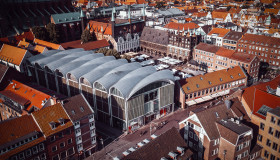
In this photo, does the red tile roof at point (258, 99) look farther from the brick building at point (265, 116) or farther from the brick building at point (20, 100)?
the brick building at point (20, 100)

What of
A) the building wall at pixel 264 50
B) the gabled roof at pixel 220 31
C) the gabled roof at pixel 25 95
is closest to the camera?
the gabled roof at pixel 25 95

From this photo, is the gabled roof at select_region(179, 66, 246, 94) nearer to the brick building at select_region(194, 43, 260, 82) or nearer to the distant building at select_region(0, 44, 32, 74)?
the brick building at select_region(194, 43, 260, 82)

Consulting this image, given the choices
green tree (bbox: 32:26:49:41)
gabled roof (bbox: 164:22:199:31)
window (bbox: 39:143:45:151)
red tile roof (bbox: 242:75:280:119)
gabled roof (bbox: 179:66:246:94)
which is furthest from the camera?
gabled roof (bbox: 164:22:199:31)

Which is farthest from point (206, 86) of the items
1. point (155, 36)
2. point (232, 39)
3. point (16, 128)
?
point (155, 36)

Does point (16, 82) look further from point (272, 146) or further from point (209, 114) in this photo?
point (272, 146)

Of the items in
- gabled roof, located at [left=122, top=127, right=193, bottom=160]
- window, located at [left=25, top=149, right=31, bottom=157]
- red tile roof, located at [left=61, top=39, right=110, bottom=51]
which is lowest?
window, located at [left=25, top=149, right=31, bottom=157]

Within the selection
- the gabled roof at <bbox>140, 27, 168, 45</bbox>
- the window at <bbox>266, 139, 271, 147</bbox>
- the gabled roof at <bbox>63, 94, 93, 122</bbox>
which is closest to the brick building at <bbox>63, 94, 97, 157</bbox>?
the gabled roof at <bbox>63, 94, 93, 122</bbox>

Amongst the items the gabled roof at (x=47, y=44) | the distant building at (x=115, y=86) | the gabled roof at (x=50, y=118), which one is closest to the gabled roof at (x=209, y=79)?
the distant building at (x=115, y=86)
